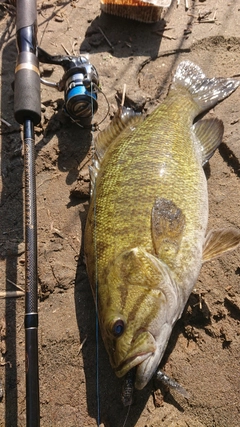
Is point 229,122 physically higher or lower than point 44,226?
higher

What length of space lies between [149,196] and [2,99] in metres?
2.40

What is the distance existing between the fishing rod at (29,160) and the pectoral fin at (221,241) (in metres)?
1.35

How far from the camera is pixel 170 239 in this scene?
309cm

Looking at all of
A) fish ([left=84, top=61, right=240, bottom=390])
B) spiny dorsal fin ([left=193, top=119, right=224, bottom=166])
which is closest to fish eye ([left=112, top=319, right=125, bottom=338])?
fish ([left=84, top=61, right=240, bottom=390])

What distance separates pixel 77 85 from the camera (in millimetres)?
4000

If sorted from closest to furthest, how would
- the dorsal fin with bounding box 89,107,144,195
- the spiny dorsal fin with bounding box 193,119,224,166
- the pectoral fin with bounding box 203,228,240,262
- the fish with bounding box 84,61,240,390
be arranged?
the fish with bounding box 84,61,240,390
the pectoral fin with bounding box 203,228,240,262
the dorsal fin with bounding box 89,107,144,195
the spiny dorsal fin with bounding box 193,119,224,166

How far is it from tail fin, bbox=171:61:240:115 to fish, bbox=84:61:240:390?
13cm

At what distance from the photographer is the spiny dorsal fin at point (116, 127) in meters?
3.77

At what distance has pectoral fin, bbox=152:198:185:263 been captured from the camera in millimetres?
3033

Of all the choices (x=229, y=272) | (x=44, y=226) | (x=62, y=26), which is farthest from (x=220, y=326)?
(x=62, y=26)

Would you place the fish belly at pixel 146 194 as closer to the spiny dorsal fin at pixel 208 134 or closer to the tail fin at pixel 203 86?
the spiny dorsal fin at pixel 208 134

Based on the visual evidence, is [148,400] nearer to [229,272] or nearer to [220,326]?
[220,326]

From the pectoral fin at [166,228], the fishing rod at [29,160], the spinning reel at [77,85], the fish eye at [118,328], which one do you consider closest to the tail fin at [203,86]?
the spinning reel at [77,85]

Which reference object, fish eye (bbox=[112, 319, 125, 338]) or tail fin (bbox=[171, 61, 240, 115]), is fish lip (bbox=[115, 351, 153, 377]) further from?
tail fin (bbox=[171, 61, 240, 115])
